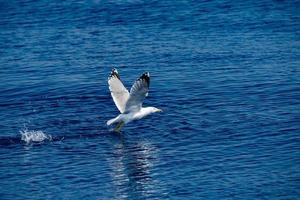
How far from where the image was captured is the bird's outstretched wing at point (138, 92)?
2656cm

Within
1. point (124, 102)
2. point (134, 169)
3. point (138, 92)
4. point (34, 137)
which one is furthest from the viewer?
point (124, 102)

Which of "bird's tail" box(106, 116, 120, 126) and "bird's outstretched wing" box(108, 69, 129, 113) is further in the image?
"bird's outstretched wing" box(108, 69, 129, 113)

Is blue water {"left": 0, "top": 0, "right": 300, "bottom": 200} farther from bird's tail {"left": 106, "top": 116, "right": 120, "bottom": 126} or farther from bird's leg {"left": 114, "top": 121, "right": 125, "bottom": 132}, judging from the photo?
bird's tail {"left": 106, "top": 116, "right": 120, "bottom": 126}

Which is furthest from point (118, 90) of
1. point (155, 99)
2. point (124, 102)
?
point (155, 99)

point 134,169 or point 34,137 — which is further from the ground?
point 34,137

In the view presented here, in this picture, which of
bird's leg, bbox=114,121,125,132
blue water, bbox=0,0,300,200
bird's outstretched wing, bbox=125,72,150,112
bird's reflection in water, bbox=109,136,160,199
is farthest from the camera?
bird's leg, bbox=114,121,125,132

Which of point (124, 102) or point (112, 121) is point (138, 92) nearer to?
point (124, 102)

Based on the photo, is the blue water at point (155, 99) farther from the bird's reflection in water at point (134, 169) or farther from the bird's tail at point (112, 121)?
the bird's tail at point (112, 121)

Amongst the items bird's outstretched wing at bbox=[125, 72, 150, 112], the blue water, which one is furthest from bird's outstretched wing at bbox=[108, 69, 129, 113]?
the blue water

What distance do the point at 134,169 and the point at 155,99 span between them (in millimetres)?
7305

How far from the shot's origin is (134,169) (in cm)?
2538

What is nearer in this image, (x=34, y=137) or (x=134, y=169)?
(x=134, y=169)

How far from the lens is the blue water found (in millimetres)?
24438

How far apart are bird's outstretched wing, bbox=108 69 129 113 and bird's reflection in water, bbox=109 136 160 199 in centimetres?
113
